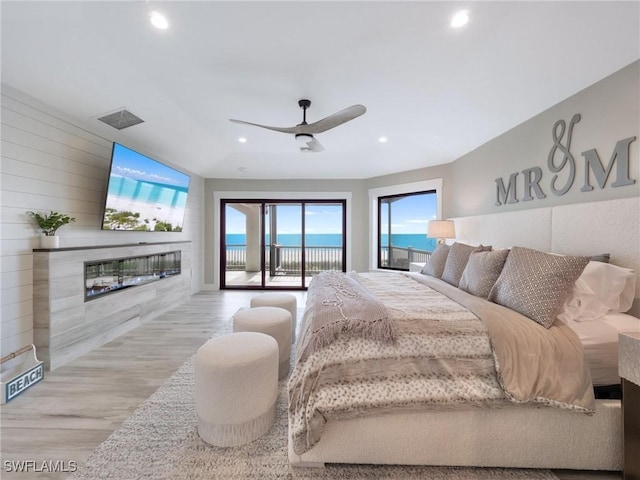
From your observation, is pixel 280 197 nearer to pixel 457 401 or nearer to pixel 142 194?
pixel 142 194

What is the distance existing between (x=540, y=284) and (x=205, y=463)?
2.22m

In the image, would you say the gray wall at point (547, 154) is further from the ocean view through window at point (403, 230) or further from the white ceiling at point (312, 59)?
the ocean view through window at point (403, 230)

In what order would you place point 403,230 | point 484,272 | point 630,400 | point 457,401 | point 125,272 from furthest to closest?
1. point 403,230
2. point 125,272
3. point 484,272
4. point 457,401
5. point 630,400

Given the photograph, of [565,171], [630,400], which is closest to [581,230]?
[565,171]

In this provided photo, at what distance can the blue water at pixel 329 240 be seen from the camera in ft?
17.7

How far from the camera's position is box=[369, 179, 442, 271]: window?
17.2 feet

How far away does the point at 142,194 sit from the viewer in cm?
354

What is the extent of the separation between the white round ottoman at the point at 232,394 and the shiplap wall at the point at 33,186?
195 centimetres

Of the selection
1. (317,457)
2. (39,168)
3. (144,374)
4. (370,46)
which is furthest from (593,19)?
(39,168)

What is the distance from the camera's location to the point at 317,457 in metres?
1.43

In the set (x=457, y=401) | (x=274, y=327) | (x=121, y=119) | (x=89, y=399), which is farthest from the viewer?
(x=121, y=119)

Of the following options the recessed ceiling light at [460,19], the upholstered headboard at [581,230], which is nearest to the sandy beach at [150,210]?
the recessed ceiling light at [460,19]

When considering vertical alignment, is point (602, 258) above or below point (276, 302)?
above

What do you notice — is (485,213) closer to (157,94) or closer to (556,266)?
(556,266)
